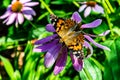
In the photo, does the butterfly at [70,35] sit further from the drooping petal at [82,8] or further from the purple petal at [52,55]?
the drooping petal at [82,8]

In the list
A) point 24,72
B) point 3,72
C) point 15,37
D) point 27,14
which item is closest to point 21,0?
point 27,14

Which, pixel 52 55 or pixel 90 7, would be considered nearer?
pixel 52 55

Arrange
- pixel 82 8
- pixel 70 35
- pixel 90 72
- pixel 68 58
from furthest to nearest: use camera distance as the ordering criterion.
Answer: pixel 82 8 → pixel 68 58 → pixel 90 72 → pixel 70 35

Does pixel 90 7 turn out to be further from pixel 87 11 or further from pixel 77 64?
pixel 77 64

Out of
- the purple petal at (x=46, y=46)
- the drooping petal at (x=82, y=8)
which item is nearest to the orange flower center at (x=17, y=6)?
the drooping petal at (x=82, y=8)

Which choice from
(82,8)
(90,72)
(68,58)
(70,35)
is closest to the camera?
(70,35)

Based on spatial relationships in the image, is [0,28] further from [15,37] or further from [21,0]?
[21,0]

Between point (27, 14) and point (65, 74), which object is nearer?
point (65, 74)

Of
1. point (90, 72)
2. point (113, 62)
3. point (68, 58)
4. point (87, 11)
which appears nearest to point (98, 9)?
point (87, 11)

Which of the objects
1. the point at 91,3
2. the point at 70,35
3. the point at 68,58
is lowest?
the point at 68,58
